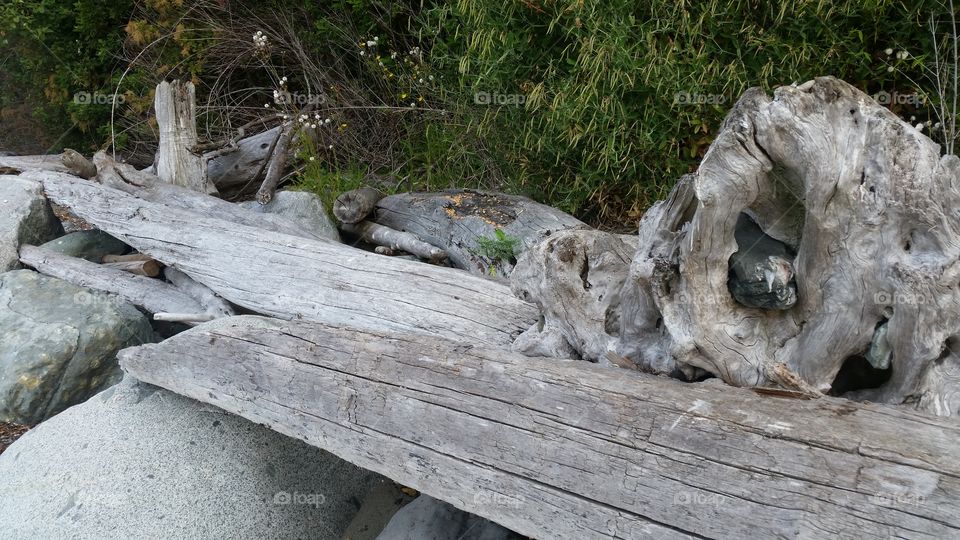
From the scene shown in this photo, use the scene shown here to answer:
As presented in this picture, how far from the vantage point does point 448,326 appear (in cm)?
355

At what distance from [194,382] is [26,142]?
26.3 ft

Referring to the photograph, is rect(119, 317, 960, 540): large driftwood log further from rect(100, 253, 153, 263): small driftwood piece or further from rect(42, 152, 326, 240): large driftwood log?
rect(100, 253, 153, 263): small driftwood piece

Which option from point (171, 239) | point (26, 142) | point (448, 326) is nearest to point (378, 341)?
point (448, 326)

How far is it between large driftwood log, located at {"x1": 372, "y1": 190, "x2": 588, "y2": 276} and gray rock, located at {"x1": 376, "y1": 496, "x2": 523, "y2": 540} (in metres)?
1.82

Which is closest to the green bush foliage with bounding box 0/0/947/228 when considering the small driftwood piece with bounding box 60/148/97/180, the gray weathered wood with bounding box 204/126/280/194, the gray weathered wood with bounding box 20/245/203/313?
the gray weathered wood with bounding box 204/126/280/194

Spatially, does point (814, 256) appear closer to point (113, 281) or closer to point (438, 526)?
point (438, 526)

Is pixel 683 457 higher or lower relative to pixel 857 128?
lower

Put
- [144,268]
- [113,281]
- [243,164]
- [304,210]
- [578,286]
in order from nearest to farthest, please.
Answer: [578,286] < [113,281] < [144,268] < [304,210] < [243,164]

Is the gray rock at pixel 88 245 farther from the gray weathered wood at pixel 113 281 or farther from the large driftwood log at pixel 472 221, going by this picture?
the large driftwood log at pixel 472 221

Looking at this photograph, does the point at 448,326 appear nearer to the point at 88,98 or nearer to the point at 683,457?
the point at 683,457

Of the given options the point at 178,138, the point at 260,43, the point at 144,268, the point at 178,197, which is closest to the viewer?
the point at 144,268

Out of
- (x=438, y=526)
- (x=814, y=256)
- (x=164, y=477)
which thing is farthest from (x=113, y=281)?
(x=814, y=256)

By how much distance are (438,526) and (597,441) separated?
1217 mm

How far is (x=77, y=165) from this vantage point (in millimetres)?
6242
